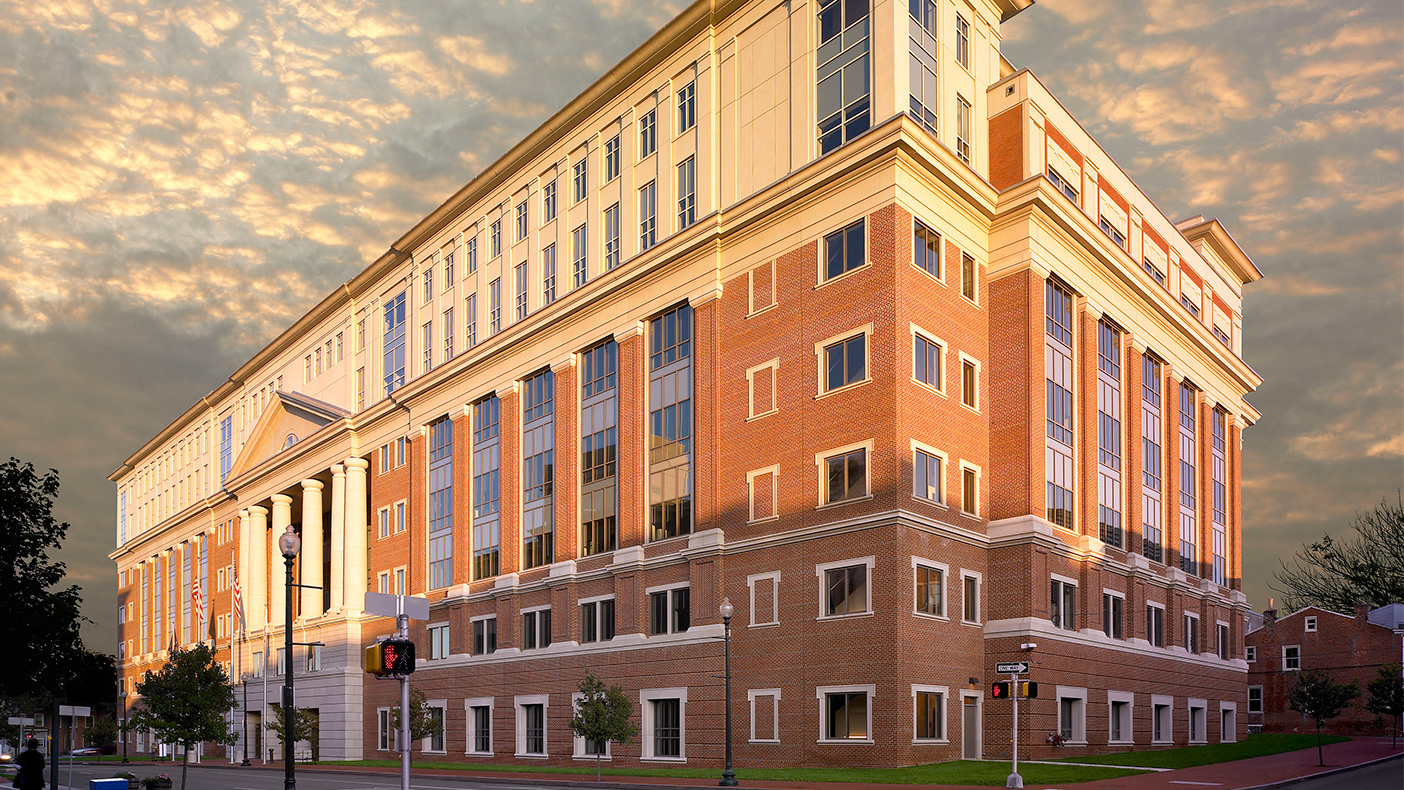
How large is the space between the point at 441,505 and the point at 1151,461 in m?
40.5

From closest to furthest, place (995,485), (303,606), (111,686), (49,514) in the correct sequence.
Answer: (49,514) < (995,485) < (303,606) < (111,686)

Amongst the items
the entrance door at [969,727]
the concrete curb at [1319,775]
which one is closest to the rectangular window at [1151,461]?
the concrete curb at [1319,775]

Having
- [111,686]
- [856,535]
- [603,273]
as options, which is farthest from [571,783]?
[111,686]

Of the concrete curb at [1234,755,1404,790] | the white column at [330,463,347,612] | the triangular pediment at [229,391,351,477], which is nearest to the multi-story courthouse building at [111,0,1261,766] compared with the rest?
the white column at [330,463,347,612]

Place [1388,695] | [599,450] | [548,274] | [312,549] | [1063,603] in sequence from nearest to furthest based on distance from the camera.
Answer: [1063,603], [599,450], [1388,695], [548,274], [312,549]

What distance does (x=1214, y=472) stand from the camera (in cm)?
6969

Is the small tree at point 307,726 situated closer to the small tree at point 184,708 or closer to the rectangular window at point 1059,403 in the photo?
the small tree at point 184,708

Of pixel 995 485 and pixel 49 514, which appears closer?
pixel 49 514

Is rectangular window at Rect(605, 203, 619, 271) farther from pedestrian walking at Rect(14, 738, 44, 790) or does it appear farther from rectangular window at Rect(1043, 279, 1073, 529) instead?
pedestrian walking at Rect(14, 738, 44, 790)

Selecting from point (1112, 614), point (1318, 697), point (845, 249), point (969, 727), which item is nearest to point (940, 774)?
point (969, 727)

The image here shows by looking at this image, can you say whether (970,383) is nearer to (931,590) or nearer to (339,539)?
(931,590)

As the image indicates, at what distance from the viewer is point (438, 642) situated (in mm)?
69875

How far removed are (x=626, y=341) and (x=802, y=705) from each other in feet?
66.6

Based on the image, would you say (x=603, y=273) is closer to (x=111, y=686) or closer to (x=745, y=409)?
(x=745, y=409)
